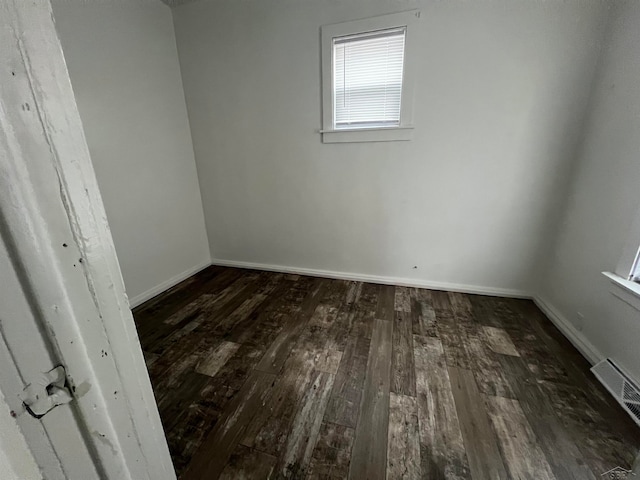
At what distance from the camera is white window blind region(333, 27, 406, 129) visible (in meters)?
2.04

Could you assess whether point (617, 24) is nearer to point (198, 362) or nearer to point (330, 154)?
point (330, 154)

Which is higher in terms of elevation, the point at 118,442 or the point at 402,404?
the point at 118,442

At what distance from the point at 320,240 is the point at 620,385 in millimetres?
2196

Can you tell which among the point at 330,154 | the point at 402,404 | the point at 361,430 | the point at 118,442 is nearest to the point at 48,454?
the point at 118,442

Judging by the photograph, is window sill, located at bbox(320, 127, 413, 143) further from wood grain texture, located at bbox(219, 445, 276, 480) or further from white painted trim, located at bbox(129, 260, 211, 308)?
wood grain texture, located at bbox(219, 445, 276, 480)

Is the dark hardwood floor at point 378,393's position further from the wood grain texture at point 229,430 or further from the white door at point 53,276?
the white door at point 53,276

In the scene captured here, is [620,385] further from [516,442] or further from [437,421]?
[437,421]

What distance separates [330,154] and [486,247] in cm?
162

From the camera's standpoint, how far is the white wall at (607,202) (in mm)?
1408

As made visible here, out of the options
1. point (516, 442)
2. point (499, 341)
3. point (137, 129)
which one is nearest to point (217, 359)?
point (516, 442)

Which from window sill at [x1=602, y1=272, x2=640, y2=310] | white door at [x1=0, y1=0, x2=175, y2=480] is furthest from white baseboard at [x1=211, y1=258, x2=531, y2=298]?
white door at [x1=0, y1=0, x2=175, y2=480]

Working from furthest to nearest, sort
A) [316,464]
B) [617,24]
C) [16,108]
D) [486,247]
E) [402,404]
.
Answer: [486,247] < [617,24] < [402,404] < [316,464] < [16,108]

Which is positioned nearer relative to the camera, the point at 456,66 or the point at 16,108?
the point at 16,108

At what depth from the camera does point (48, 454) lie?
338mm
